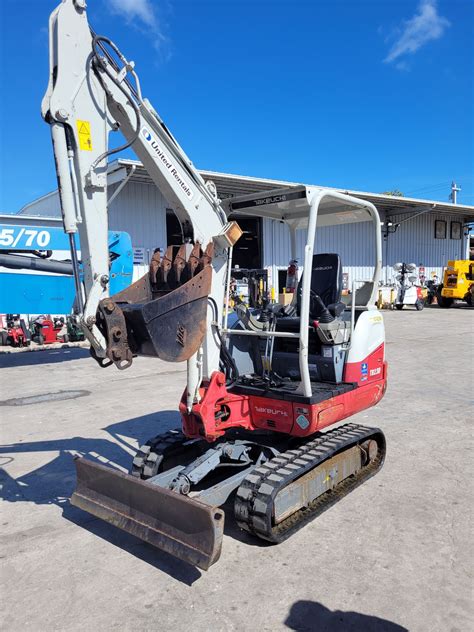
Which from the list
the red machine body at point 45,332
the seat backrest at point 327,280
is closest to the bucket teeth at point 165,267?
the seat backrest at point 327,280

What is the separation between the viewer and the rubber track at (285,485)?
142 inches

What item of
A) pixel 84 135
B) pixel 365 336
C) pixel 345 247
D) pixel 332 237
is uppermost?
pixel 332 237

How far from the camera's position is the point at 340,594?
3166mm

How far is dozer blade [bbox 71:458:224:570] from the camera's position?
320 centimetres

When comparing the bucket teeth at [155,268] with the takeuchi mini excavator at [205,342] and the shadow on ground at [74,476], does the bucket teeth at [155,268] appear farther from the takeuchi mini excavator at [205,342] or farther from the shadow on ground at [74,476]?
the shadow on ground at [74,476]

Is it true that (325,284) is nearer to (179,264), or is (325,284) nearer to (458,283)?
(179,264)

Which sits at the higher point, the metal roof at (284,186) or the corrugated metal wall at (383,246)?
the metal roof at (284,186)

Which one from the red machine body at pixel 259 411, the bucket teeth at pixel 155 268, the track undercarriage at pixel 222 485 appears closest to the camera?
the track undercarriage at pixel 222 485

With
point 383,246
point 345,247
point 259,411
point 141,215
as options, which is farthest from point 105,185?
point 383,246

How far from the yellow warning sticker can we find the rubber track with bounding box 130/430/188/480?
2.61 meters

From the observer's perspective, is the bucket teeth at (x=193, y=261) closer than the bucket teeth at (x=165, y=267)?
Yes

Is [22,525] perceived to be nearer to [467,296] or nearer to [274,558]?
[274,558]

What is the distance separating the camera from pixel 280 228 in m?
23.7

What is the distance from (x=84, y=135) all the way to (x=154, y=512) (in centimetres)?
266
